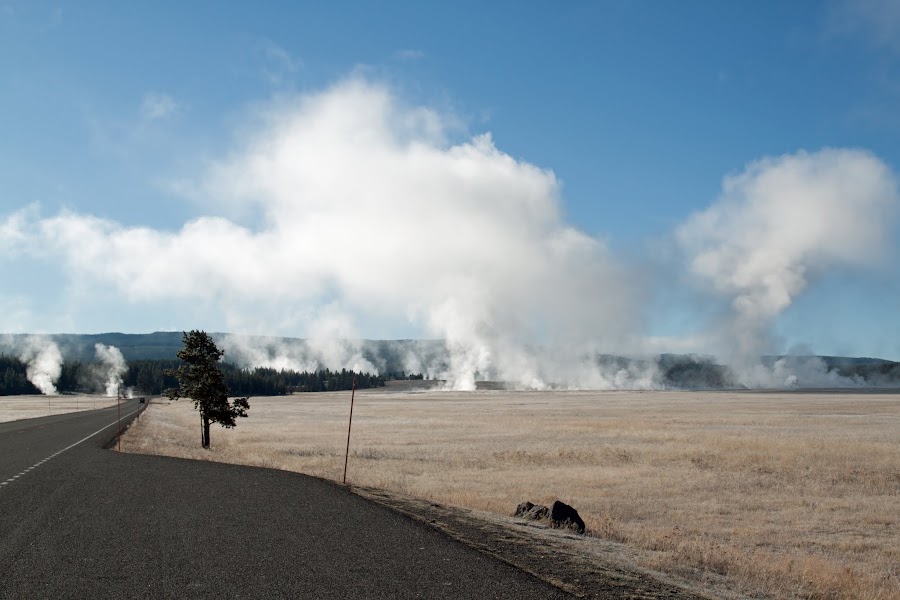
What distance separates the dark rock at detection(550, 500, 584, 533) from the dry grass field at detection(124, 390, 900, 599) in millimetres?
732

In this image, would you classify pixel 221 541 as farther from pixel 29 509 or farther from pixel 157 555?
pixel 29 509

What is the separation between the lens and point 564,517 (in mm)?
18391

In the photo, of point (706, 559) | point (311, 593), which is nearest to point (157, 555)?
point (311, 593)

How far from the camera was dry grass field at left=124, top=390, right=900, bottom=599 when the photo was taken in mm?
15781

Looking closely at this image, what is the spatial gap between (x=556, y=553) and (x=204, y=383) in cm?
3437

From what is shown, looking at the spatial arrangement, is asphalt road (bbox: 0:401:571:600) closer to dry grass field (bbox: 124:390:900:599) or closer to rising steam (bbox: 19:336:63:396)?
dry grass field (bbox: 124:390:900:599)

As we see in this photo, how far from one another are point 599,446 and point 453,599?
35.2 meters

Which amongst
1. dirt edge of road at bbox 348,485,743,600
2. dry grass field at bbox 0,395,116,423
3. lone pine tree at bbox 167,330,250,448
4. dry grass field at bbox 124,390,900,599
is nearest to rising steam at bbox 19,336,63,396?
dry grass field at bbox 0,395,116,423

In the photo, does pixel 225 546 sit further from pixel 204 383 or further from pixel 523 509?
pixel 204 383

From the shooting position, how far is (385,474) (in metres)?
29.7

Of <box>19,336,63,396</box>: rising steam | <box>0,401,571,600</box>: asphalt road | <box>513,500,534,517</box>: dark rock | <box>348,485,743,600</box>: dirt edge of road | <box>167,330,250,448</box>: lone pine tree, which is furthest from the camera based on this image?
<box>19,336,63,396</box>: rising steam

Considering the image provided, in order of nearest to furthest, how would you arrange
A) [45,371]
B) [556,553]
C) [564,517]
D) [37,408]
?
1. [556,553]
2. [564,517]
3. [37,408]
4. [45,371]

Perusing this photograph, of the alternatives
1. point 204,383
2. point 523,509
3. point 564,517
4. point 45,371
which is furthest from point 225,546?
point 45,371

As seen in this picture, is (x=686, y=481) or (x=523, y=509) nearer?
(x=523, y=509)
